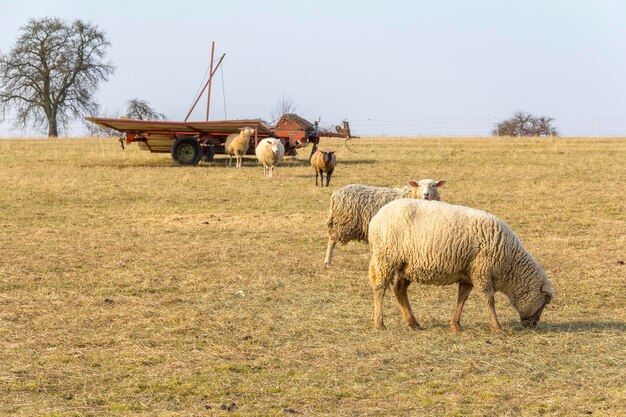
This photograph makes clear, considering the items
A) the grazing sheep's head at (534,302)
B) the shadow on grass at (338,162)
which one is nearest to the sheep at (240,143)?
the shadow on grass at (338,162)

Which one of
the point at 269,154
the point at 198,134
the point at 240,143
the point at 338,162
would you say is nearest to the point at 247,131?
A: the point at 240,143

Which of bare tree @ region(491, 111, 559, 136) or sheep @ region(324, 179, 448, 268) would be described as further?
bare tree @ region(491, 111, 559, 136)

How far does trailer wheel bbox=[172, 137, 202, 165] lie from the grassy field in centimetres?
720

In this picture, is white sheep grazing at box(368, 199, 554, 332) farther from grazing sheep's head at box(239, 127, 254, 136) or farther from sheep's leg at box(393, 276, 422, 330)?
grazing sheep's head at box(239, 127, 254, 136)

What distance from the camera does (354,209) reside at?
11.6m

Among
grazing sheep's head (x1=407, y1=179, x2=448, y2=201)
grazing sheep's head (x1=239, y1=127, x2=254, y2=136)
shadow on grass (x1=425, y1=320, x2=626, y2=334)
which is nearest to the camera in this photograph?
shadow on grass (x1=425, y1=320, x2=626, y2=334)

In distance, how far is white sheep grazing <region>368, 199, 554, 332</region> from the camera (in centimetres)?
790

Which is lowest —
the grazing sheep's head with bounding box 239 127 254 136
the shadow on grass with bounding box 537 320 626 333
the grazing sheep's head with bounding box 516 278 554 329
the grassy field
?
the shadow on grass with bounding box 537 320 626 333

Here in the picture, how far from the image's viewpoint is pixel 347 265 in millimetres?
11750

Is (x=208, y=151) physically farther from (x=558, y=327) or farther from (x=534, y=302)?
(x=534, y=302)

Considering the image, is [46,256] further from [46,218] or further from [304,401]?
[304,401]

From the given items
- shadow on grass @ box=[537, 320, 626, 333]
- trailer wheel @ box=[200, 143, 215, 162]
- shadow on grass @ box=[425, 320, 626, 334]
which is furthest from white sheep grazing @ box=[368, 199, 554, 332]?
trailer wheel @ box=[200, 143, 215, 162]

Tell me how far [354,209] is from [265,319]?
3.25 meters

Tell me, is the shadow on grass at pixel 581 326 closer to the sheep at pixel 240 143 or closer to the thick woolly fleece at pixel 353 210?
the thick woolly fleece at pixel 353 210
